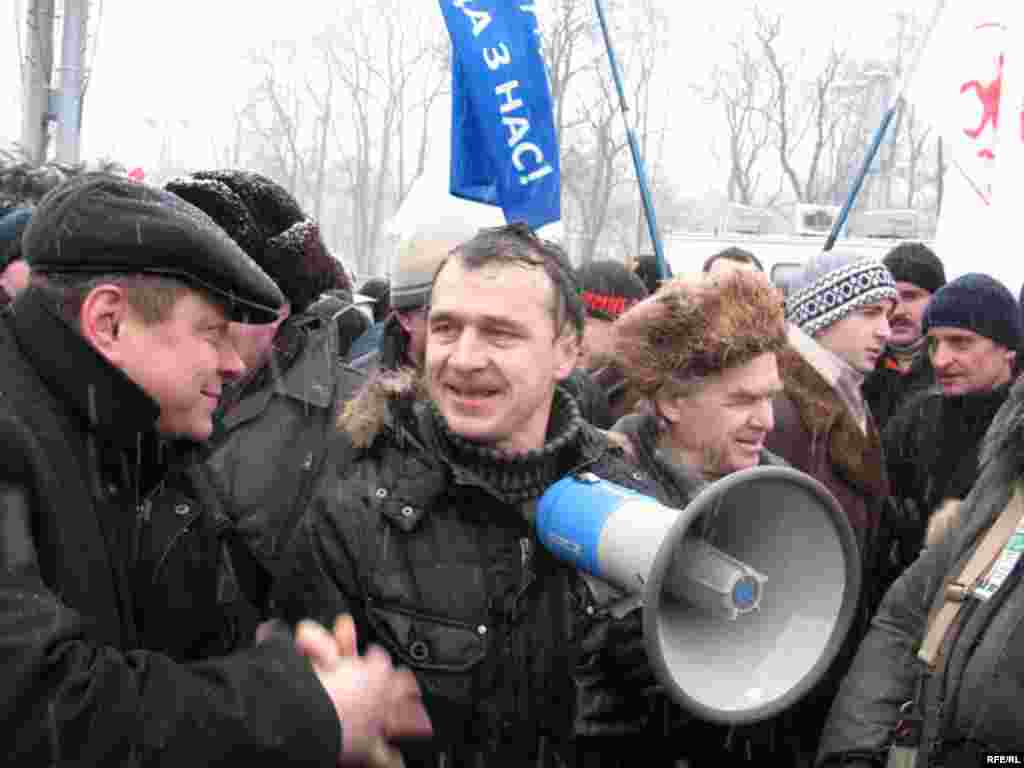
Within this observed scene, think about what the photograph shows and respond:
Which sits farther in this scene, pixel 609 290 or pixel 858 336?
pixel 609 290

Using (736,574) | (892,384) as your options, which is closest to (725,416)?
(736,574)

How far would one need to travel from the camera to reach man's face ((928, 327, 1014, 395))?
13.2 ft

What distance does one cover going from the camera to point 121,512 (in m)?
1.67

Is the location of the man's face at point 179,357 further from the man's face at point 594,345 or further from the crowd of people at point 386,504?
the man's face at point 594,345

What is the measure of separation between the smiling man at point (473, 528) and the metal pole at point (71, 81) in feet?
24.0

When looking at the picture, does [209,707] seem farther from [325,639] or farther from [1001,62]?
[1001,62]

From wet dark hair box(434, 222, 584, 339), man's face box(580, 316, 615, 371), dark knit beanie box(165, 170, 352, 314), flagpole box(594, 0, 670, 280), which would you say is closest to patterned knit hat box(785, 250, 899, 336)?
man's face box(580, 316, 615, 371)

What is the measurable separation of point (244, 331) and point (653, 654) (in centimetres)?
154

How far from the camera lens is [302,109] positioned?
3459 centimetres

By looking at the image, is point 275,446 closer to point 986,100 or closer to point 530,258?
point 530,258

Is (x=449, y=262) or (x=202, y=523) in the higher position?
(x=449, y=262)

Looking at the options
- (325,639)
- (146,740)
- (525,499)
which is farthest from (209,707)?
(525,499)

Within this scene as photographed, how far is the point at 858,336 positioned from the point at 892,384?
49.0 inches

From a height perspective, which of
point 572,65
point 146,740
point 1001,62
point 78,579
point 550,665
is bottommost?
point 550,665
